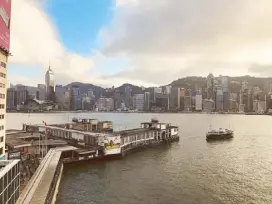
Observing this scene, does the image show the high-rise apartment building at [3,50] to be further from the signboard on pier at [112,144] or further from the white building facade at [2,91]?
the signboard on pier at [112,144]

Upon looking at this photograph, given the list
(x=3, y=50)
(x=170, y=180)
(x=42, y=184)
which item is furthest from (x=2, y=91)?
(x=170, y=180)

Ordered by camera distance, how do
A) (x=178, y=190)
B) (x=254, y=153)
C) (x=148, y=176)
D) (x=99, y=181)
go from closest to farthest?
(x=178, y=190)
(x=99, y=181)
(x=148, y=176)
(x=254, y=153)

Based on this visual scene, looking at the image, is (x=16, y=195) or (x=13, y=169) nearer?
(x=13, y=169)

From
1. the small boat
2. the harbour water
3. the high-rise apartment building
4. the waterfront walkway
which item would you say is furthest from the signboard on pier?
the small boat

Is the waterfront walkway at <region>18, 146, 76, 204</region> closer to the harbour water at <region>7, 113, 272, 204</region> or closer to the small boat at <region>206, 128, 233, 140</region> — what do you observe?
the harbour water at <region>7, 113, 272, 204</region>

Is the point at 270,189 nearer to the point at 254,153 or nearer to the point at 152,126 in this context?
the point at 254,153

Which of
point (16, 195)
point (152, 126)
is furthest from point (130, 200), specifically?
point (152, 126)

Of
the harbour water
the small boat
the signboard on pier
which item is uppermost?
the signboard on pier
